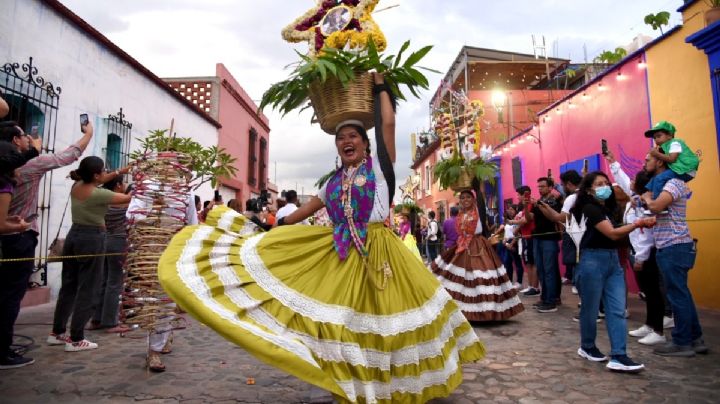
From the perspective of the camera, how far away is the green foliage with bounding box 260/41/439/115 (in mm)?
2596

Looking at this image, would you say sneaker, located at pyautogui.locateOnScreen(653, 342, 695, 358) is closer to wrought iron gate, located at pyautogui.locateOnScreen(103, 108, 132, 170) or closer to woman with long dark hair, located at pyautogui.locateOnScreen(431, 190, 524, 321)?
woman with long dark hair, located at pyautogui.locateOnScreen(431, 190, 524, 321)

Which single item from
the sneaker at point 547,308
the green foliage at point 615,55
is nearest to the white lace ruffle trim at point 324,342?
the sneaker at point 547,308

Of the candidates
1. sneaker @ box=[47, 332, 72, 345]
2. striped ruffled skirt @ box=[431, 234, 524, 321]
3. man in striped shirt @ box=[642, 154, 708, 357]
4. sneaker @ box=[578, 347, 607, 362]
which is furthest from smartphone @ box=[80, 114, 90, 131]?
man in striped shirt @ box=[642, 154, 708, 357]

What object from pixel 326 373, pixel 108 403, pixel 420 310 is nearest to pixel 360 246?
pixel 420 310

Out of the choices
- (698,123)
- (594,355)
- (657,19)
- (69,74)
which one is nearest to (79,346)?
(594,355)

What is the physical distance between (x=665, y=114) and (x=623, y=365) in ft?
17.8

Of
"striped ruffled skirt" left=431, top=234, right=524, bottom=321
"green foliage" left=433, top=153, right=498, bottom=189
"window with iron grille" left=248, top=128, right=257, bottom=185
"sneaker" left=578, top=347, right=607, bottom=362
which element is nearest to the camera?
"sneaker" left=578, top=347, right=607, bottom=362

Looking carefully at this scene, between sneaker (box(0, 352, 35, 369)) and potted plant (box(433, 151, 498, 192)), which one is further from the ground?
potted plant (box(433, 151, 498, 192))

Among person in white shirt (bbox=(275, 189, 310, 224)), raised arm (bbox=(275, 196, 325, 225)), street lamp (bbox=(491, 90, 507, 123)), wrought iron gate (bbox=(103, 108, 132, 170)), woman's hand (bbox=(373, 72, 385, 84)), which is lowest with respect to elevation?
raised arm (bbox=(275, 196, 325, 225))

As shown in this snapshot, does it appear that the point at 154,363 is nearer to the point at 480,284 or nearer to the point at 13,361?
the point at 13,361

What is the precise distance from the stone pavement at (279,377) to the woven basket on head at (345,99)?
6.36 ft

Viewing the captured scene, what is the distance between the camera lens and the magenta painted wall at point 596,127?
7949 millimetres

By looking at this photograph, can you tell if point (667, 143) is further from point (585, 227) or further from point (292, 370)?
point (292, 370)

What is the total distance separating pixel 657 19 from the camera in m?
7.71
